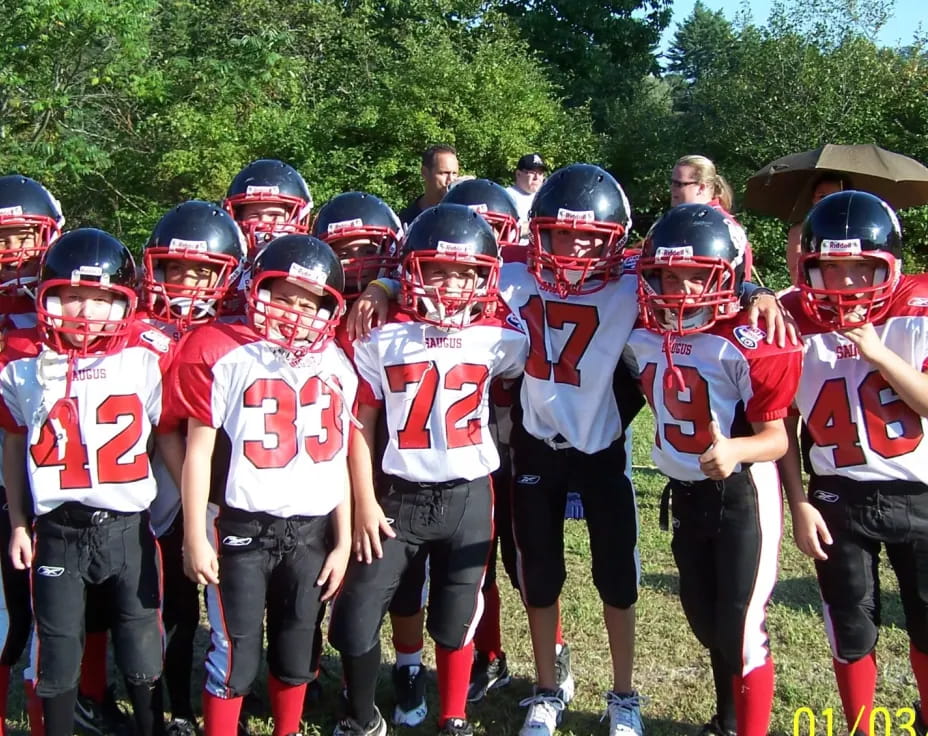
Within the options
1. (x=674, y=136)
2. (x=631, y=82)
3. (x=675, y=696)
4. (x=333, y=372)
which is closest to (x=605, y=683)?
(x=675, y=696)

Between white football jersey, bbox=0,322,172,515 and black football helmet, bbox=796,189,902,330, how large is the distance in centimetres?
205

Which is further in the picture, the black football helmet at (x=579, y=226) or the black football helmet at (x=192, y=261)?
the black football helmet at (x=579, y=226)

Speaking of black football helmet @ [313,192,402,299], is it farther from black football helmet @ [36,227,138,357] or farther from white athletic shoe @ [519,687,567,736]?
white athletic shoe @ [519,687,567,736]

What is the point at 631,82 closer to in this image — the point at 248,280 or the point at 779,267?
the point at 779,267

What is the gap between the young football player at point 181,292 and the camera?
3.01 meters

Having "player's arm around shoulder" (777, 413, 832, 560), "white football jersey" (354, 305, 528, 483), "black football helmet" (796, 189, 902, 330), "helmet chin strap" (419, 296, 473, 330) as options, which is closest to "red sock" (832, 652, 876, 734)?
"player's arm around shoulder" (777, 413, 832, 560)

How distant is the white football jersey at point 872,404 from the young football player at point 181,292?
6.17ft

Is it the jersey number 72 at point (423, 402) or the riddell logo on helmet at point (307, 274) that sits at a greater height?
the riddell logo on helmet at point (307, 274)

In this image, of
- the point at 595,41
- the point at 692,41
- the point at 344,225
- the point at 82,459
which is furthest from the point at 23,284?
the point at 692,41

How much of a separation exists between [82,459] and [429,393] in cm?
109

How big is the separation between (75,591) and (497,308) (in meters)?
1.63

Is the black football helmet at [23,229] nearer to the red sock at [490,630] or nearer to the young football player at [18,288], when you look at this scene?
the young football player at [18,288]

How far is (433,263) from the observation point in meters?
3.06
